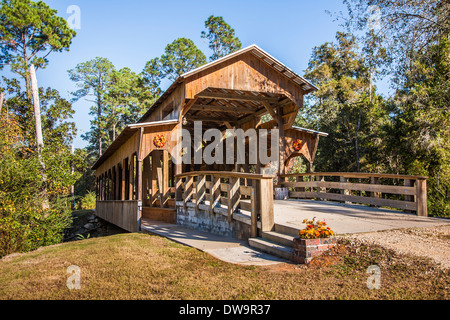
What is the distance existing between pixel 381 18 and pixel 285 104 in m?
4.83

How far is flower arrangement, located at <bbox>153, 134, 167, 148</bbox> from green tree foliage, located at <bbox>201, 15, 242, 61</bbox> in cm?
2418

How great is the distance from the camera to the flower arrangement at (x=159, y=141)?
1219cm

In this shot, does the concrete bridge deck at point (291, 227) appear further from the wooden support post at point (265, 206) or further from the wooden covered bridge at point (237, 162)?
the wooden covered bridge at point (237, 162)

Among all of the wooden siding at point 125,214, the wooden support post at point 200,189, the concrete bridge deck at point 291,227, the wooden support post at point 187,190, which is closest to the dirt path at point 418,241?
the concrete bridge deck at point 291,227

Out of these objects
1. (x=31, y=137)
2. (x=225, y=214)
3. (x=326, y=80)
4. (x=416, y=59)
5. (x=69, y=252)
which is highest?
(x=326, y=80)

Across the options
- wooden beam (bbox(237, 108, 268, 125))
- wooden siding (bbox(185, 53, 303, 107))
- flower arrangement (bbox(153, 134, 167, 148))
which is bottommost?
flower arrangement (bbox(153, 134, 167, 148))

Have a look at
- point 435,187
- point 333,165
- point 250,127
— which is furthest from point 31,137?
point 435,187

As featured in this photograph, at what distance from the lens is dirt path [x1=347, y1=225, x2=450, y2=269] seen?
4945 mm

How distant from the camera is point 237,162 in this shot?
693 inches

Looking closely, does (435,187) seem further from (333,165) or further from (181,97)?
(181,97)

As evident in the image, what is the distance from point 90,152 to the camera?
45344 mm

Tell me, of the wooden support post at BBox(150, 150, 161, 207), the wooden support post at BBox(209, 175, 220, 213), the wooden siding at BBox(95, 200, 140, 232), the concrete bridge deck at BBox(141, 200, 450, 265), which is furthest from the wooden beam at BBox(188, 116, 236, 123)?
the concrete bridge deck at BBox(141, 200, 450, 265)

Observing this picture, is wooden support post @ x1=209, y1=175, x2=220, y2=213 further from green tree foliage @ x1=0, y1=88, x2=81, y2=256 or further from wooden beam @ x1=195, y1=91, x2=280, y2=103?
green tree foliage @ x1=0, y1=88, x2=81, y2=256

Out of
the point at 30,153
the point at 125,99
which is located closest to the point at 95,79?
the point at 125,99
